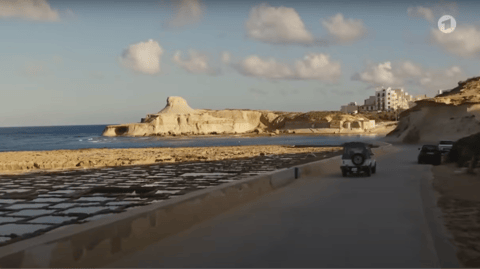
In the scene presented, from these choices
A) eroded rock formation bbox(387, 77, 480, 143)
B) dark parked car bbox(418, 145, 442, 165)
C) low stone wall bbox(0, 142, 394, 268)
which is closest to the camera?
low stone wall bbox(0, 142, 394, 268)

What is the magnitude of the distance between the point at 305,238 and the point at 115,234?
2991mm

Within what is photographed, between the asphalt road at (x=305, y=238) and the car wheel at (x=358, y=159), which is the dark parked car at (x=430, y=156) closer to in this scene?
the car wheel at (x=358, y=159)

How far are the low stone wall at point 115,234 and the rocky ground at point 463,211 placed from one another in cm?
456

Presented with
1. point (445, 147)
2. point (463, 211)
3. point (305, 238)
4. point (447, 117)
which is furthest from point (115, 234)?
point (447, 117)

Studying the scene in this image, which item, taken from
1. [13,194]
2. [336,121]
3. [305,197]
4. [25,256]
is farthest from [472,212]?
[336,121]

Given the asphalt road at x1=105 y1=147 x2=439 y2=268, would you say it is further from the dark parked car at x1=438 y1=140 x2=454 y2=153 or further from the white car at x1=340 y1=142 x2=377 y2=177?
the dark parked car at x1=438 y1=140 x2=454 y2=153

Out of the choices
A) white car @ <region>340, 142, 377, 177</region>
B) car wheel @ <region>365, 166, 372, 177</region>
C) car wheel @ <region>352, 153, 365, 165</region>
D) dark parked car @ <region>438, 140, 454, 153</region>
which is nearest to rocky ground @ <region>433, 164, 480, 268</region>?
car wheel @ <region>365, 166, 372, 177</region>

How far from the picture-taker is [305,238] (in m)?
8.24

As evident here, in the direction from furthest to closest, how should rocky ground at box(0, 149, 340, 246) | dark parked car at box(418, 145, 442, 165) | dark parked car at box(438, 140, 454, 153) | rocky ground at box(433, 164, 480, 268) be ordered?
dark parked car at box(438, 140, 454, 153) < dark parked car at box(418, 145, 442, 165) < rocky ground at box(0, 149, 340, 246) < rocky ground at box(433, 164, 480, 268)

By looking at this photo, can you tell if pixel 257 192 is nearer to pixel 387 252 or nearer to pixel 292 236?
pixel 292 236

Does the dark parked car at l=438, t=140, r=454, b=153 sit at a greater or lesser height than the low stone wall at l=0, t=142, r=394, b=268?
greater

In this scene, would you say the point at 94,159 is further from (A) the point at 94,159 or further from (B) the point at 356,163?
(B) the point at 356,163

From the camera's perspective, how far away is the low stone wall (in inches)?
225

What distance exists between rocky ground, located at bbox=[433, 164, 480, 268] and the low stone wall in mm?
4559
